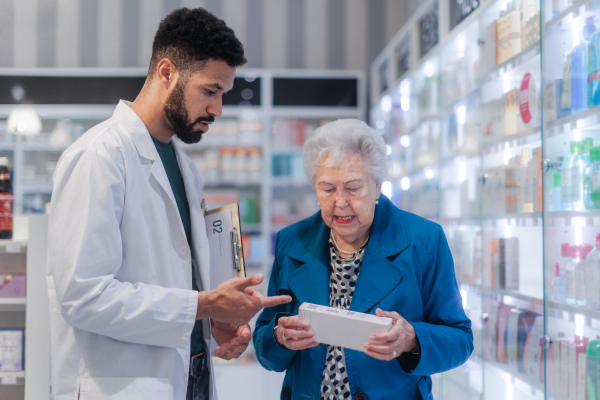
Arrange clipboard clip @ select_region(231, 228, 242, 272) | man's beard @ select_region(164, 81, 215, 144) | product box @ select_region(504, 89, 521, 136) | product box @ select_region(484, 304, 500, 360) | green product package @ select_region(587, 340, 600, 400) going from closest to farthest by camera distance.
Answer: man's beard @ select_region(164, 81, 215, 144)
clipboard clip @ select_region(231, 228, 242, 272)
green product package @ select_region(587, 340, 600, 400)
product box @ select_region(504, 89, 521, 136)
product box @ select_region(484, 304, 500, 360)

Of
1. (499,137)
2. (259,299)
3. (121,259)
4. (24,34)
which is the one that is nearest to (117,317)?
(121,259)

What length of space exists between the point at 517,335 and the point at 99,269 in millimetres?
2316

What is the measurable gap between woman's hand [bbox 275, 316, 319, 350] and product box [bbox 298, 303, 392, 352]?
16mm

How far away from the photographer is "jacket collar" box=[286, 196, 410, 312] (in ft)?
5.10

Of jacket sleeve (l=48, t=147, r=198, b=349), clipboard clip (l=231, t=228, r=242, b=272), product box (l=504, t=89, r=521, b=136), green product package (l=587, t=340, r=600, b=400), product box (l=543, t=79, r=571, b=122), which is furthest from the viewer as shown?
product box (l=504, t=89, r=521, b=136)

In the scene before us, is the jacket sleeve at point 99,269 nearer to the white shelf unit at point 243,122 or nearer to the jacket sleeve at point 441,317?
the jacket sleeve at point 441,317

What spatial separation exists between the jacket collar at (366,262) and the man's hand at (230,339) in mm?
306

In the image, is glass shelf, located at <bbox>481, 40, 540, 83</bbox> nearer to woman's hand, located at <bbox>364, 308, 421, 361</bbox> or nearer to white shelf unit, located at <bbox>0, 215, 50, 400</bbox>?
woman's hand, located at <bbox>364, 308, 421, 361</bbox>

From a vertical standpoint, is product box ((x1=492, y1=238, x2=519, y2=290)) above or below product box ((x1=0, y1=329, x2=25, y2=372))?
above

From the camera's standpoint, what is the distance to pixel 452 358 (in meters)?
1.50

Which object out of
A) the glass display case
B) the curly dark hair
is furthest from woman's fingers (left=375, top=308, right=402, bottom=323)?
the glass display case

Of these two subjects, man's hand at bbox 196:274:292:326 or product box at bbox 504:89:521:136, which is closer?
man's hand at bbox 196:274:292:326

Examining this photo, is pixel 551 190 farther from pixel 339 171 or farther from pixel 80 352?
pixel 80 352

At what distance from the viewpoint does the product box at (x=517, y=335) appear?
267 centimetres
